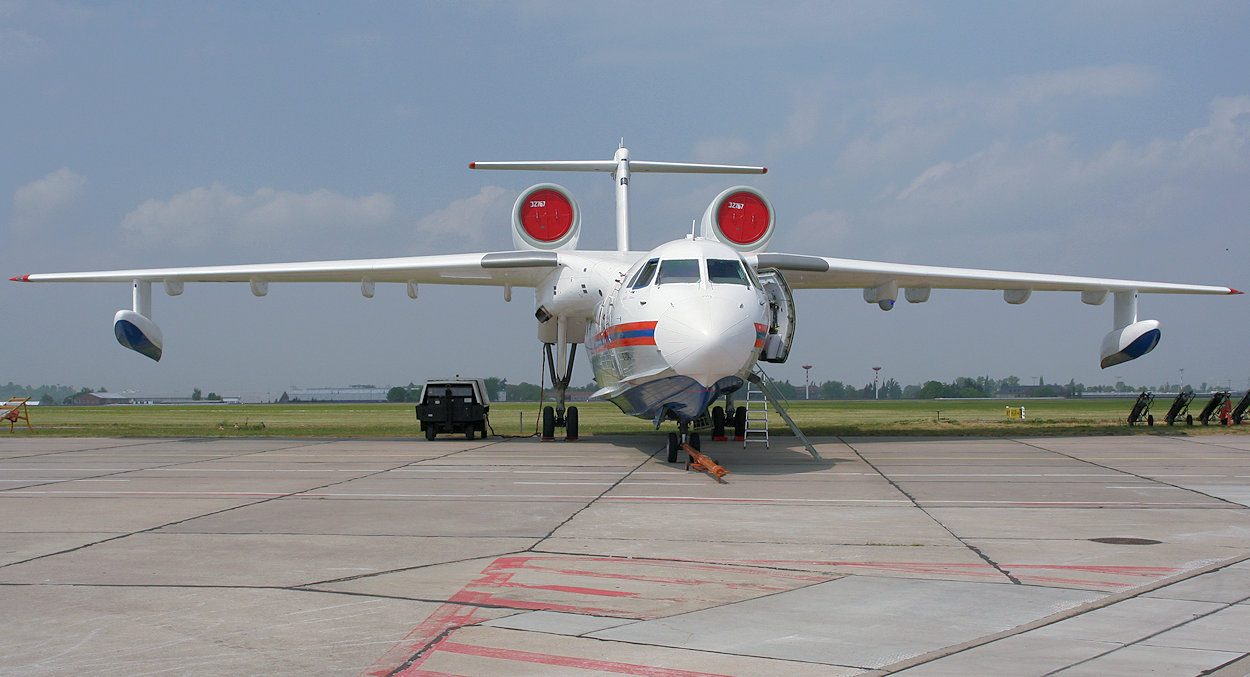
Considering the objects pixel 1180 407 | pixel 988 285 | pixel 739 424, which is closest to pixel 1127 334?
pixel 988 285

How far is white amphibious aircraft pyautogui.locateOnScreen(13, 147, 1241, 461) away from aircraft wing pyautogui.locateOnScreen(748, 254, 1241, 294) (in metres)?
0.03

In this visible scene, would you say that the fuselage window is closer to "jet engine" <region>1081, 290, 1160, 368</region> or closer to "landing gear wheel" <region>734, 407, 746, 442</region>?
"landing gear wheel" <region>734, 407, 746, 442</region>

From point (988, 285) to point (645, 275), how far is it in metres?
9.29

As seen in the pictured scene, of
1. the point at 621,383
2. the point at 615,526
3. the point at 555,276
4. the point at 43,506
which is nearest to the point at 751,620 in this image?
the point at 615,526

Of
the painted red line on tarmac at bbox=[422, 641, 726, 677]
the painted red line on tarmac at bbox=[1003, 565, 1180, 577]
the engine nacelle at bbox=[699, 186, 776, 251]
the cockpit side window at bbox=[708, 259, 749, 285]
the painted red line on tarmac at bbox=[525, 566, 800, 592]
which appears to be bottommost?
the painted red line on tarmac at bbox=[1003, 565, 1180, 577]

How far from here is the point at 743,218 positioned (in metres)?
18.6

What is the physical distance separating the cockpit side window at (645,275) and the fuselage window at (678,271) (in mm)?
198

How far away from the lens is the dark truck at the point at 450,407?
20062 millimetres

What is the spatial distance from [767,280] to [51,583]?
11195 mm

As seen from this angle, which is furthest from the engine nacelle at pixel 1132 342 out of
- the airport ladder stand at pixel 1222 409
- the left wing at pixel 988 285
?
the airport ladder stand at pixel 1222 409

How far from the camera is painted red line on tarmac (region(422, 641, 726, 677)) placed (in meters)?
3.90

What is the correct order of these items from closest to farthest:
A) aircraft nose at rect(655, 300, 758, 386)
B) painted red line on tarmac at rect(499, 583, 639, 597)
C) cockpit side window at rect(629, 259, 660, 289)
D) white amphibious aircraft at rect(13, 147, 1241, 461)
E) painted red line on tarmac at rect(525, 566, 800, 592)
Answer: painted red line on tarmac at rect(499, 583, 639, 597) < painted red line on tarmac at rect(525, 566, 800, 592) < aircraft nose at rect(655, 300, 758, 386) < cockpit side window at rect(629, 259, 660, 289) < white amphibious aircraft at rect(13, 147, 1241, 461)

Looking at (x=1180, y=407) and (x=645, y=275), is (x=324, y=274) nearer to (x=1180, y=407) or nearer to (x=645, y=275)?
(x=645, y=275)

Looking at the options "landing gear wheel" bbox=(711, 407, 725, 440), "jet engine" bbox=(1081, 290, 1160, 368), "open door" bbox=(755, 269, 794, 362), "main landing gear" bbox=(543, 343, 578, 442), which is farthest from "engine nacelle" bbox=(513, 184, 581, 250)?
"jet engine" bbox=(1081, 290, 1160, 368)
